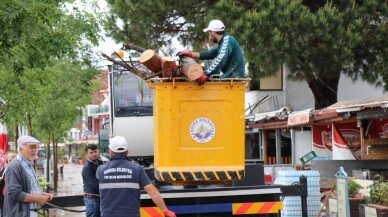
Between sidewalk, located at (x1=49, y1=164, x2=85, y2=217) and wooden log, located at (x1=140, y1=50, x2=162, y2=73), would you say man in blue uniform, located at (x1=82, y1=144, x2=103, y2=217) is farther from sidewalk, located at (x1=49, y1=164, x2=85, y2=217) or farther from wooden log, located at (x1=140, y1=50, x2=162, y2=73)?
sidewalk, located at (x1=49, y1=164, x2=85, y2=217)

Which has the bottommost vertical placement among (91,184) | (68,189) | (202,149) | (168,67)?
(68,189)

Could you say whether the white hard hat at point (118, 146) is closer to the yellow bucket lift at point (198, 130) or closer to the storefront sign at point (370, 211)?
the yellow bucket lift at point (198, 130)

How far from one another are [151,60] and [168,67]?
23cm

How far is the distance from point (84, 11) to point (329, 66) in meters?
6.61

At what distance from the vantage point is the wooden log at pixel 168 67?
912 cm

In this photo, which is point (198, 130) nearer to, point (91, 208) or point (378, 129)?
point (91, 208)

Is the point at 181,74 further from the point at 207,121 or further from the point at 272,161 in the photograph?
the point at 272,161

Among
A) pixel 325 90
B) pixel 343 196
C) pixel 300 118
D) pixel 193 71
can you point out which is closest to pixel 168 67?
pixel 193 71

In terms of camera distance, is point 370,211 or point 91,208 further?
point 370,211

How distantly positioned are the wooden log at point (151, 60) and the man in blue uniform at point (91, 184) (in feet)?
7.87

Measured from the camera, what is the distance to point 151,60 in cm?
920

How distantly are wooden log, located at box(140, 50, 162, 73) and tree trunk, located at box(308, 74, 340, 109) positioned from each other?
52.4ft

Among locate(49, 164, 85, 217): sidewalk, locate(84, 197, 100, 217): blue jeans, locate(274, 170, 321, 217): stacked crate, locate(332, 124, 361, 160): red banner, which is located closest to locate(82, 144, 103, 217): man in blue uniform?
locate(84, 197, 100, 217): blue jeans

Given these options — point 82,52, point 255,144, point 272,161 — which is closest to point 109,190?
point 82,52
